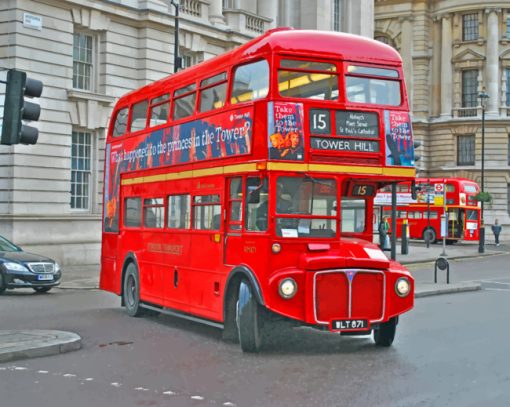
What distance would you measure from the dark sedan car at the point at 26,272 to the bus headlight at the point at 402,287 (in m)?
→ 10.8

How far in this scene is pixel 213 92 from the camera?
1266cm

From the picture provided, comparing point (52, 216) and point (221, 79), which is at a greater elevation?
point (221, 79)

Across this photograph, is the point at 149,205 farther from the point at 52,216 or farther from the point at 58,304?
the point at 52,216

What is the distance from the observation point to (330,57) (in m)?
11.4

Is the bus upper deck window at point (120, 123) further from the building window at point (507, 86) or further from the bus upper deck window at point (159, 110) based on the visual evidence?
the building window at point (507, 86)

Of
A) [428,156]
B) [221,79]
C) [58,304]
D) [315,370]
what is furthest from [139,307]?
[428,156]

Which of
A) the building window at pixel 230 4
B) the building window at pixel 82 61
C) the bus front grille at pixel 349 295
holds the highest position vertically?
the building window at pixel 230 4

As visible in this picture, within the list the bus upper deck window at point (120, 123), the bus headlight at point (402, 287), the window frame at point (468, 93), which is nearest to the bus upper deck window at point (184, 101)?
the bus upper deck window at point (120, 123)

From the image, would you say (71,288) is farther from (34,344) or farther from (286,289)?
(286,289)

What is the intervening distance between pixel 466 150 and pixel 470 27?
10.7m

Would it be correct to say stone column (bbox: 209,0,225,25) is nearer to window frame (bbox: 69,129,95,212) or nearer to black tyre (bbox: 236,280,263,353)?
window frame (bbox: 69,129,95,212)

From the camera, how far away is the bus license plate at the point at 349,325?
10766 mm

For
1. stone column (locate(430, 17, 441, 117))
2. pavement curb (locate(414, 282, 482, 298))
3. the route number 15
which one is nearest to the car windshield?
pavement curb (locate(414, 282, 482, 298))

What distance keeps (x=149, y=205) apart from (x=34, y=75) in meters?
12.8
